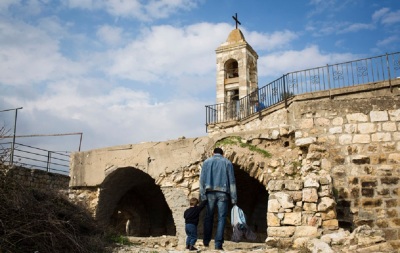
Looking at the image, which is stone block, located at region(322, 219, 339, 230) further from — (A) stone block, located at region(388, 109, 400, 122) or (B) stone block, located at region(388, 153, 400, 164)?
(A) stone block, located at region(388, 109, 400, 122)

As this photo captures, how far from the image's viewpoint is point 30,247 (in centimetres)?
473

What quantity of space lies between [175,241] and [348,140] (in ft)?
13.4

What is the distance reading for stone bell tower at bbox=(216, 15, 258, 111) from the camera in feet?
63.5

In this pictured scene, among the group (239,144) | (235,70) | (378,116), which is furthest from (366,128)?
(235,70)

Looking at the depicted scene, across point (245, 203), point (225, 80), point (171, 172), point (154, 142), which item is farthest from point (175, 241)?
point (225, 80)

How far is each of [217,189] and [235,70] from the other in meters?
15.3

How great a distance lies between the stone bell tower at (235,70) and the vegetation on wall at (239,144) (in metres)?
11.0

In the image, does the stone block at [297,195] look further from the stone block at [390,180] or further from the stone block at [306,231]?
the stone block at [390,180]

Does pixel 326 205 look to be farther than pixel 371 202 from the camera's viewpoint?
No

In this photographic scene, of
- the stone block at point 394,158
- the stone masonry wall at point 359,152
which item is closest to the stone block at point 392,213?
the stone masonry wall at point 359,152

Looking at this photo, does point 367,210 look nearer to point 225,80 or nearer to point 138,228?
point 138,228

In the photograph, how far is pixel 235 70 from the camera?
20.5m

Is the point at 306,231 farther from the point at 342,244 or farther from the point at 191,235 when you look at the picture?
the point at 191,235

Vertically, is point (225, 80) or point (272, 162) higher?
point (225, 80)
